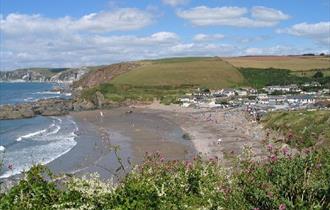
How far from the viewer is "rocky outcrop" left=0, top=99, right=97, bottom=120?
91.0 meters

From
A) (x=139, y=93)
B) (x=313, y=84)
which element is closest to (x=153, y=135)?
(x=139, y=93)

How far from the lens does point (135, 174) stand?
10.1 metres

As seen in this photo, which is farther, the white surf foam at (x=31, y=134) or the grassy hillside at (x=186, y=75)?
the grassy hillside at (x=186, y=75)

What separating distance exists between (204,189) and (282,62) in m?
156

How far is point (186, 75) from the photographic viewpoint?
145 m

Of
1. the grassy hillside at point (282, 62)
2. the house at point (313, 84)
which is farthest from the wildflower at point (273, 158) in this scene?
the grassy hillside at point (282, 62)

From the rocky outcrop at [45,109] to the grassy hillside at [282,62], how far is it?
5966 cm

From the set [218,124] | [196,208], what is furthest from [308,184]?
[218,124]

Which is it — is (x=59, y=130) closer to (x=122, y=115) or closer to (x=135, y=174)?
(x=122, y=115)

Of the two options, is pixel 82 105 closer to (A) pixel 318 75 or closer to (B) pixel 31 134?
(B) pixel 31 134

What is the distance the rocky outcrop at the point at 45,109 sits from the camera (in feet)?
299

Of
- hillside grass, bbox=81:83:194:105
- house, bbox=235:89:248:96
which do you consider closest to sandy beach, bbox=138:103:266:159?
hillside grass, bbox=81:83:194:105

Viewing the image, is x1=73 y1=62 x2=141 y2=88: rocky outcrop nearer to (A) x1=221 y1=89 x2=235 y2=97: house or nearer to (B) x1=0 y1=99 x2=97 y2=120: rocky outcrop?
(A) x1=221 y1=89 x2=235 y2=97: house

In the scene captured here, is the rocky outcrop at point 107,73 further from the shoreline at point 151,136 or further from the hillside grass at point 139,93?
the shoreline at point 151,136
